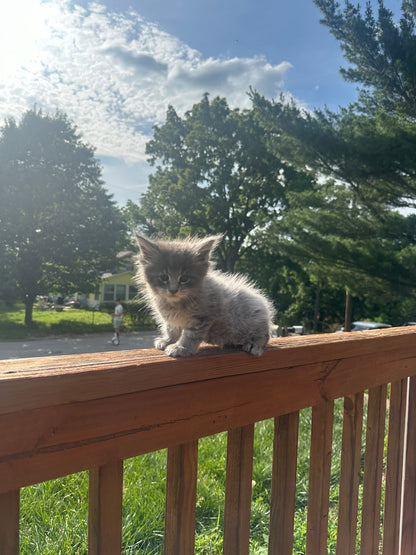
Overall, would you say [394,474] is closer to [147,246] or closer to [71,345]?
[147,246]

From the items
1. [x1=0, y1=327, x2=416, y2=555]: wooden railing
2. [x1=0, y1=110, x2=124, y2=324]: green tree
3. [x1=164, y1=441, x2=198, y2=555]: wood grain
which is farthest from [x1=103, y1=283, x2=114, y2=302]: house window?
[x1=164, y1=441, x2=198, y2=555]: wood grain

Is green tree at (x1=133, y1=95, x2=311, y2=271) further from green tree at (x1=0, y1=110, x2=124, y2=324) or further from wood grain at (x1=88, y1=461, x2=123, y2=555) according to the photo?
wood grain at (x1=88, y1=461, x2=123, y2=555)

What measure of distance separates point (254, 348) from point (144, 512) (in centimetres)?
153

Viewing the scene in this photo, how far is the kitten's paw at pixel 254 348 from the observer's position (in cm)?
91

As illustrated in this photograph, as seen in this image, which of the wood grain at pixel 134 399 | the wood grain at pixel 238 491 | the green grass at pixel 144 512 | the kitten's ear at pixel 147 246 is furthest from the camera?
the green grass at pixel 144 512

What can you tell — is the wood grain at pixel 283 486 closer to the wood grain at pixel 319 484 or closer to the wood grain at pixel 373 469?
the wood grain at pixel 319 484

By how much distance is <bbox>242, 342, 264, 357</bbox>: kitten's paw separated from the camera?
2.99 feet

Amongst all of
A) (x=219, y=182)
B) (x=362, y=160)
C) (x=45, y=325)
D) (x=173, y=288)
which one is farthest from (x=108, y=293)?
(x=173, y=288)

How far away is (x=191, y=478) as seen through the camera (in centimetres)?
79

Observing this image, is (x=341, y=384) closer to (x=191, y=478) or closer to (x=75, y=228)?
(x=191, y=478)

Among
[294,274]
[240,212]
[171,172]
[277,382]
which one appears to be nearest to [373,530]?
[277,382]

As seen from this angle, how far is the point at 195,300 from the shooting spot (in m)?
1.14

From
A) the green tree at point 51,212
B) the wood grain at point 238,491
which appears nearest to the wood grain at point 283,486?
the wood grain at point 238,491

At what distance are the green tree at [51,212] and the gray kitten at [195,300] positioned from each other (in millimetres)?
12413
